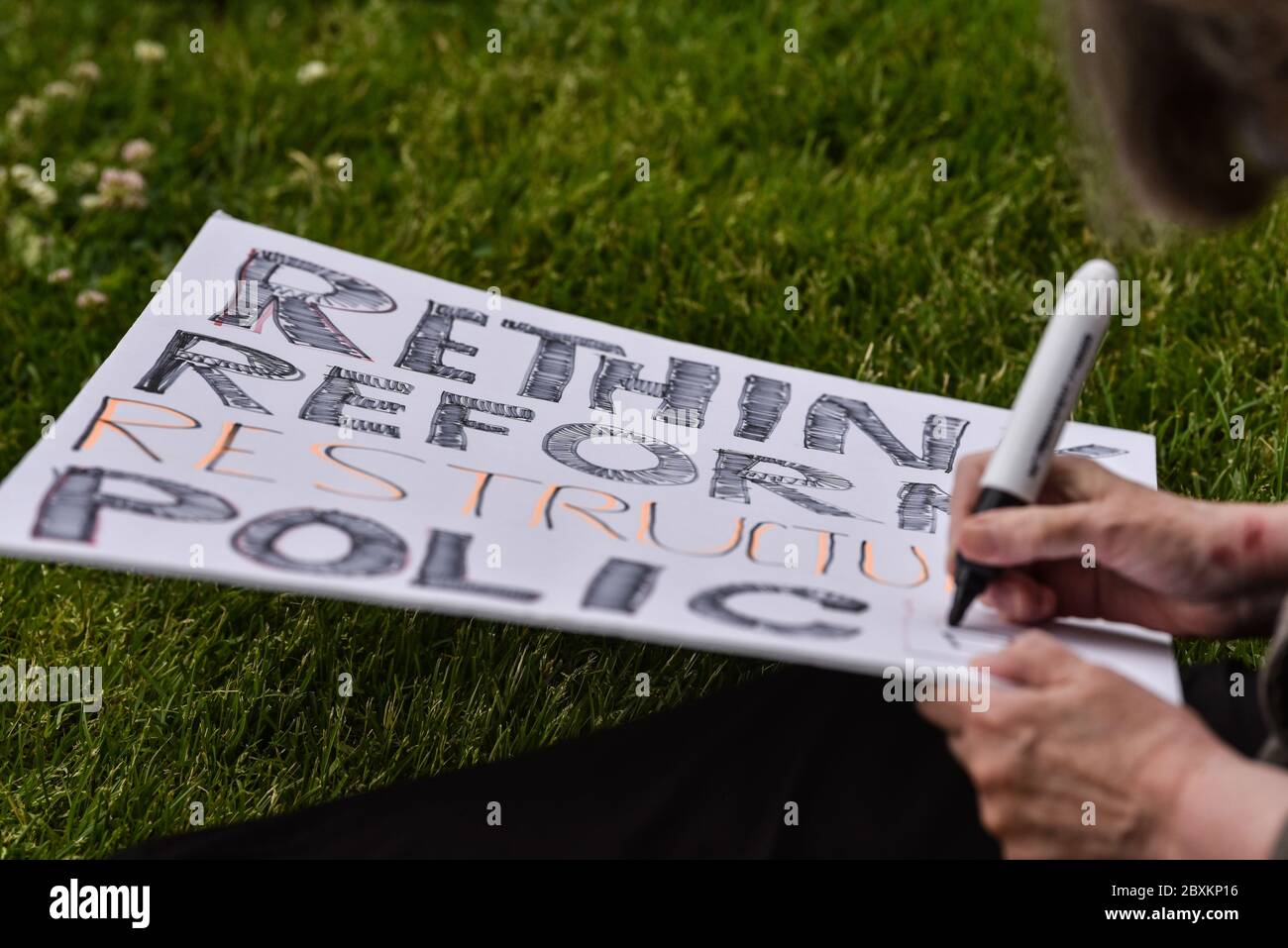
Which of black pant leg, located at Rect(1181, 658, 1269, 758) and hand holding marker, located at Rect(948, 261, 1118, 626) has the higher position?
hand holding marker, located at Rect(948, 261, 1118, 626)


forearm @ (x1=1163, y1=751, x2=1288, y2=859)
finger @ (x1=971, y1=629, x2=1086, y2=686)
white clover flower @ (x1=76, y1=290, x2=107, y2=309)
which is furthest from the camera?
white clover flower @ (x1=76, y1=290, x2=107, y2=309)

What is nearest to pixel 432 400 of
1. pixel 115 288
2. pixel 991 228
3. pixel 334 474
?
pixel 334 474

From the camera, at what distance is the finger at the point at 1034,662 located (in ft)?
3.57

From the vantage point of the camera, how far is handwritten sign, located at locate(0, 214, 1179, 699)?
3.87ft

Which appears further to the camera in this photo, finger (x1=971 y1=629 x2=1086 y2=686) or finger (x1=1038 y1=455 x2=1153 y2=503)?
finger (x1=1038 y1=455 x2=1153 y2=503)

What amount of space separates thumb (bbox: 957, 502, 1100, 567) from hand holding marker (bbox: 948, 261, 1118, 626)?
0.02 meters

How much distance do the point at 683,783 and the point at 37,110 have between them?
227 cm

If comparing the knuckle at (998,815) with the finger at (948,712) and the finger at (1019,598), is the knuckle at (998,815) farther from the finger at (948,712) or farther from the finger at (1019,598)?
the finger at (1019,598)

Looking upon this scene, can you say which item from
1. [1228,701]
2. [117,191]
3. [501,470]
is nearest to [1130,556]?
[1228,701]

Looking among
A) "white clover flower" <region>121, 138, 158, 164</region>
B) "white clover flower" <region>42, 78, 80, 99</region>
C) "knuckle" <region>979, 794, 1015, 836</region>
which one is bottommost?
"knuckle" <region>979, 794, 1015, 836</region>

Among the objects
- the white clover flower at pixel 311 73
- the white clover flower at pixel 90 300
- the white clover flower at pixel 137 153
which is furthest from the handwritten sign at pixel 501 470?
the white clover flower at pixel 311 73

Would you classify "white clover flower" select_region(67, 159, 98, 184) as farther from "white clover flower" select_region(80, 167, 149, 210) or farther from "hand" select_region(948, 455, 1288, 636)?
"hand" select_region(948, 455, 1288, 636)

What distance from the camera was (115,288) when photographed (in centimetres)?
241

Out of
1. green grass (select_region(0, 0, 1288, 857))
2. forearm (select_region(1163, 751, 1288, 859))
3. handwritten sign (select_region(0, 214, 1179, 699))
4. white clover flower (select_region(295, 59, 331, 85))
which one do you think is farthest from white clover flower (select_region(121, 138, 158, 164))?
forearm (select_region(1163, 751, 1288, 859))
